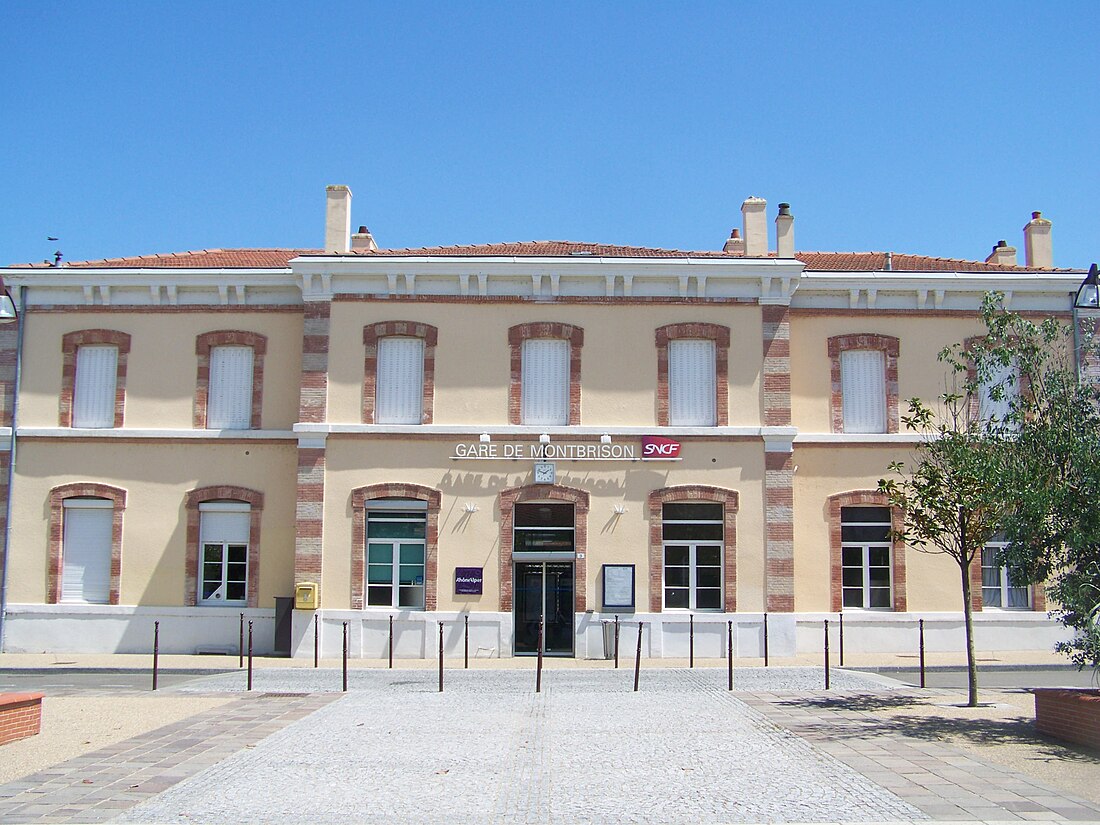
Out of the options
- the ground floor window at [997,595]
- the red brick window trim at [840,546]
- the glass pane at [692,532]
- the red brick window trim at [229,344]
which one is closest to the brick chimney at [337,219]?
the red brick window trim at [229,344]

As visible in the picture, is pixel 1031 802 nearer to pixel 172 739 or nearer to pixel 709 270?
pixel 172 739

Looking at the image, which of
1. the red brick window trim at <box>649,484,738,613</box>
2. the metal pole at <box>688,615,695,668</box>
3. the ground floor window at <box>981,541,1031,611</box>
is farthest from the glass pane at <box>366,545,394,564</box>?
the ground floor window at <box>981,541,1031,611</box>

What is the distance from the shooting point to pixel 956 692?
558 inches

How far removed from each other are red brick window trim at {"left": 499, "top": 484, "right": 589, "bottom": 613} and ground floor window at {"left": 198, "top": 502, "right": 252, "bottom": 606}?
16.6 ft

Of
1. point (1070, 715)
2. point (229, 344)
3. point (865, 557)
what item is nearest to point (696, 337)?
point (865, 557)

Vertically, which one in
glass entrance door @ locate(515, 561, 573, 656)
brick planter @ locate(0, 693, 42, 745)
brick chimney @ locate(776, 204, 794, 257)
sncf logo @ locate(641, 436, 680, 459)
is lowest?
brick planter @ locate(0, 693, 42, 745)

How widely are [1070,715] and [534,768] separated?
18.4 ft

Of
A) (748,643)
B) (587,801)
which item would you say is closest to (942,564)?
(748,643)

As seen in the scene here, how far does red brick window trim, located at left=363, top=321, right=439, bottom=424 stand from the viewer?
766 inches

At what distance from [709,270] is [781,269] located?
4.46 feet

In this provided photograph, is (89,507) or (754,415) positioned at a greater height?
(754,415)

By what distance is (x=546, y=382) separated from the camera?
1970 cm

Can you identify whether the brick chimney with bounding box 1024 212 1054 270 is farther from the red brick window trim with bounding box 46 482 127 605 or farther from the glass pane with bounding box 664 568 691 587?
the red brick window trim with bounding box 46 482 127 605

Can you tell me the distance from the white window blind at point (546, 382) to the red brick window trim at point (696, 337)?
178 centimetres
